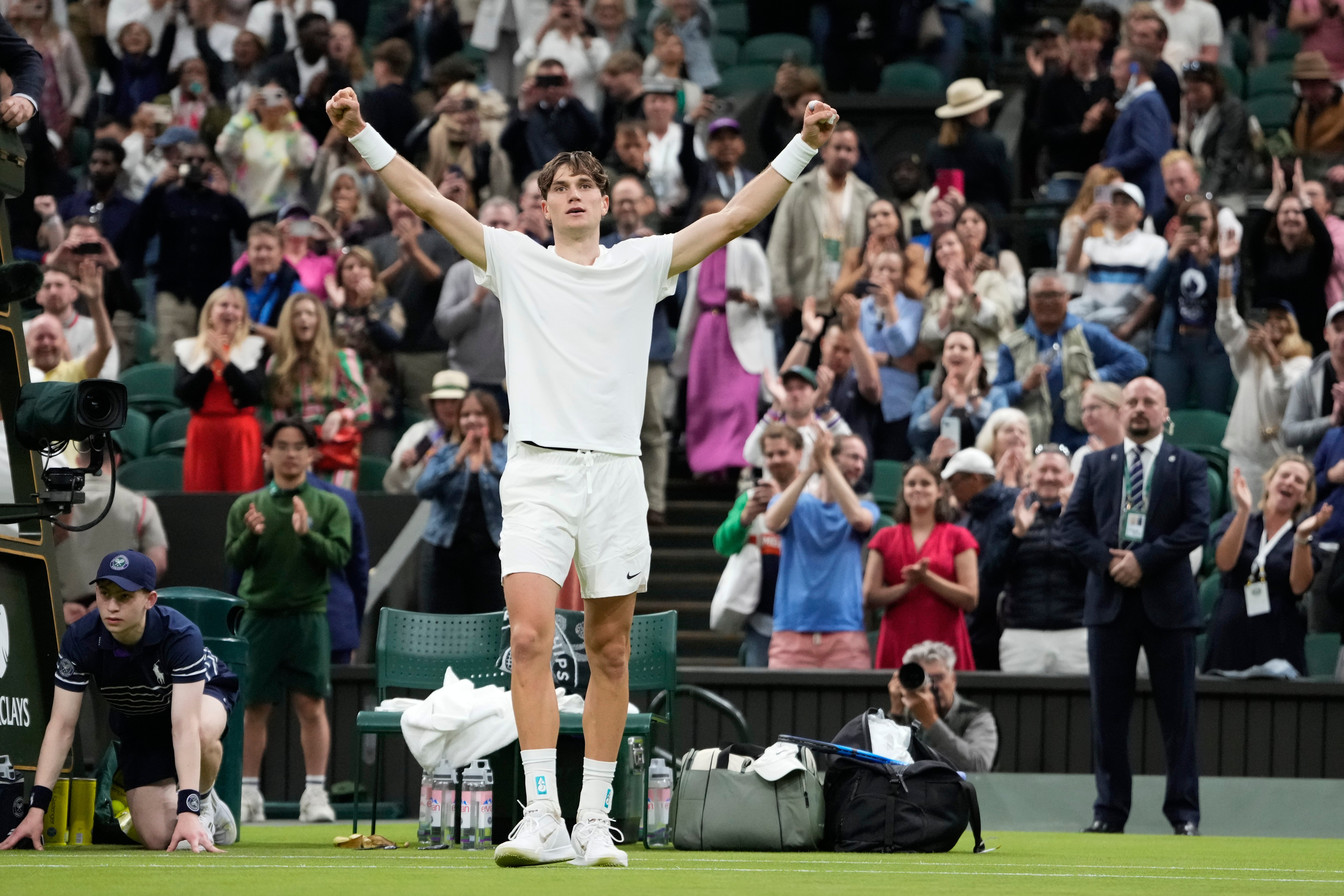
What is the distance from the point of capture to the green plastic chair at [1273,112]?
661 inches

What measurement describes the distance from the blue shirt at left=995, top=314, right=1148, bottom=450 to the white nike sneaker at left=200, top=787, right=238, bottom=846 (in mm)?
6062

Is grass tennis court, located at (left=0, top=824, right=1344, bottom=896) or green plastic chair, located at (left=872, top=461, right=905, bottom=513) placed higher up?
green plastic chair, located at (left=872, top=461, right=905, bottom=513)

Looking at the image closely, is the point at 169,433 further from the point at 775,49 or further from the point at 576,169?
the point at 576,169

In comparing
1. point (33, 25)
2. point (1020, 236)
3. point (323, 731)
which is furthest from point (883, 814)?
point (33, 25)

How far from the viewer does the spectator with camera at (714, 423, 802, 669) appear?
441 inches

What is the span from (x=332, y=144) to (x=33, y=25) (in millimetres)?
3654

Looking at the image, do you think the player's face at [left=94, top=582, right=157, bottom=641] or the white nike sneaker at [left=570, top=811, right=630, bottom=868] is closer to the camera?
the white nike sneaker at [left=570, top=811, right=630, bottom=868]

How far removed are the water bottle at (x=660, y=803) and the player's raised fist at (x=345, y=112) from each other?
327 cm

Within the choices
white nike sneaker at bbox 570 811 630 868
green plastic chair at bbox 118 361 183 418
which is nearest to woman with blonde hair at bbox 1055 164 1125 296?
green plastic chair at bbox 118 361 183 418

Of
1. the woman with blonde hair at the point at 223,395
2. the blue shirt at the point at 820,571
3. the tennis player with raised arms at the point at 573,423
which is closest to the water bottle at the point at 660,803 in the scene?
the tennis player with raised arms at the point at 573,423

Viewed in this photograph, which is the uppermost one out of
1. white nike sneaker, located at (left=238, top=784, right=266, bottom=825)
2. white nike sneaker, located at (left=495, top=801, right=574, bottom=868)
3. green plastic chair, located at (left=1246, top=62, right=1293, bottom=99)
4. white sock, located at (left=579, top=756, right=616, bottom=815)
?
green plastic chair, located at (left=1246, top=62, right=1293, bottom=99)

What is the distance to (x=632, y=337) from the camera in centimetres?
637

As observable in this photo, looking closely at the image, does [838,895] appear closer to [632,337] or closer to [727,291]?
[632,337]

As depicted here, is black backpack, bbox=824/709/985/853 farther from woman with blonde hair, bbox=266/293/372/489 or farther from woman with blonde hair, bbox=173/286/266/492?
woman with blonde hair, bbox=173/286/266/492
